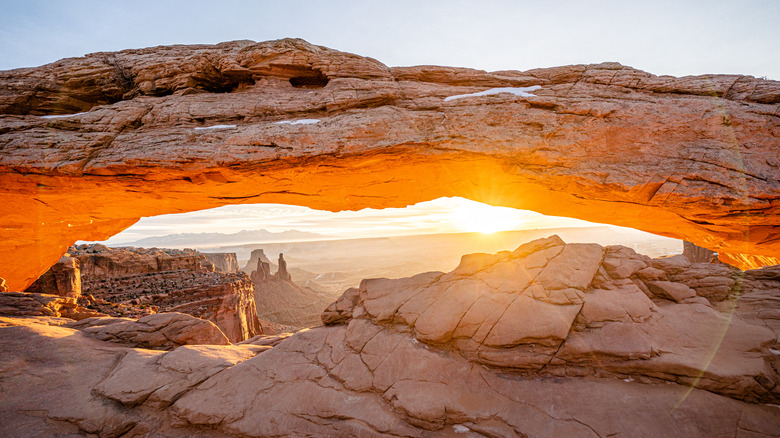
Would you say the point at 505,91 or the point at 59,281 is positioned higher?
the point at 505,91

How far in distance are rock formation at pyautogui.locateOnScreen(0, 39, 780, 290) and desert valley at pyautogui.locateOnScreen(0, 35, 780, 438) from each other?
0.27 ft

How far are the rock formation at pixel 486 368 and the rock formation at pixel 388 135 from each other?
277 cm

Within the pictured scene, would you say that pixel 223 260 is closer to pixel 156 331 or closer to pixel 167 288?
pixel 167 288

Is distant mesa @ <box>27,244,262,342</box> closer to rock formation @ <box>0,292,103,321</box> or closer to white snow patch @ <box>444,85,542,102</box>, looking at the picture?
rock formation @ <box>0,292,103,321</box>

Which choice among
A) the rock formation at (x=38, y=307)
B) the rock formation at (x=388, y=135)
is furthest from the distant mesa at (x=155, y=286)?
the rock formation at (x=388, y=135)

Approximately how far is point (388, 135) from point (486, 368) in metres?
7.97

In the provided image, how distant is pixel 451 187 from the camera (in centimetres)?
1302

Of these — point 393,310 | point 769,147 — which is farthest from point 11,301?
point 769,147

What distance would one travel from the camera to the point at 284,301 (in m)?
55.2

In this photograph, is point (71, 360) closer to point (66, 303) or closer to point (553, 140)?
point (66, 303)

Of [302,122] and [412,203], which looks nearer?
[302,122]

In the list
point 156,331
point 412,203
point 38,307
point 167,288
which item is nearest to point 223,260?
point 167,288

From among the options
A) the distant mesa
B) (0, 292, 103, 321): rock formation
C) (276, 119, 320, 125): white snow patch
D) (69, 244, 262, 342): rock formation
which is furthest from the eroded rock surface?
(69, 244, 262, 342): rock formation

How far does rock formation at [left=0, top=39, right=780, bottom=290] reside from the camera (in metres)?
9.76
